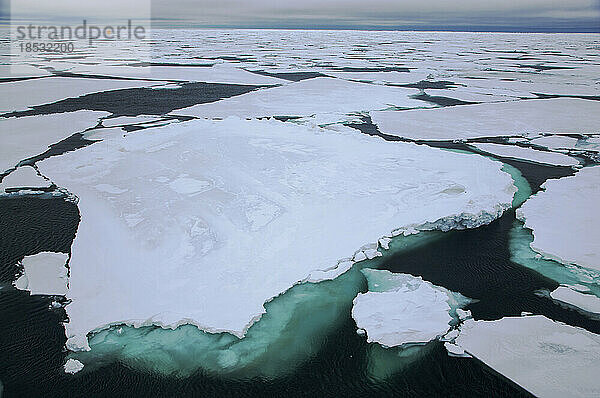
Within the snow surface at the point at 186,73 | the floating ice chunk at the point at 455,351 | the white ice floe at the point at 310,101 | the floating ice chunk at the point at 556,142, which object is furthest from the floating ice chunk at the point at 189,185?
the snow surface at the point at 186,73

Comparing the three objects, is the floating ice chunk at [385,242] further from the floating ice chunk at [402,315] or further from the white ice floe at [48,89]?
the white ice floe at [48,89]

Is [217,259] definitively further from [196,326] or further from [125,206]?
[125,206]

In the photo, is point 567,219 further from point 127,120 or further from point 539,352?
point 127,120

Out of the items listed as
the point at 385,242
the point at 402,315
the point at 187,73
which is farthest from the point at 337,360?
the point at 187,73

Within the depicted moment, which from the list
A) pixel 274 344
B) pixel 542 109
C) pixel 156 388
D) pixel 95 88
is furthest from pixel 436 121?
pixel 95 88

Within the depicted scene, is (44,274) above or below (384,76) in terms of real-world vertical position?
below

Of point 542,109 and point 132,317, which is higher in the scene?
point 542,109
